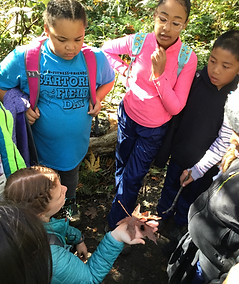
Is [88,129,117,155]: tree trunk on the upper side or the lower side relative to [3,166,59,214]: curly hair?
lower

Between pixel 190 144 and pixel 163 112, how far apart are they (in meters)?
0.38

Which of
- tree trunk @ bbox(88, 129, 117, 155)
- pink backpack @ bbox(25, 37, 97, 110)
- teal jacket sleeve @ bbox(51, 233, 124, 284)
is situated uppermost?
pink backpack @ bbox(25, 37, 97, 110)

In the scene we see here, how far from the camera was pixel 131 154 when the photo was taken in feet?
8.97

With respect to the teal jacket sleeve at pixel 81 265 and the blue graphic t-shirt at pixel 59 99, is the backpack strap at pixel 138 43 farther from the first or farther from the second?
the teal jacket sleeve at pixel 81 265

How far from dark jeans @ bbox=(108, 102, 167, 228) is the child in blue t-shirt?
1.28 ft

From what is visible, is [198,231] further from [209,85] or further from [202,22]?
[202,22]

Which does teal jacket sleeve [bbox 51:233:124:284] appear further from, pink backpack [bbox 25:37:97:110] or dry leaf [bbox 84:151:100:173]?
dry leaf [bbox 84:151:100:173]

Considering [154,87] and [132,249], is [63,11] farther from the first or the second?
[132,249]

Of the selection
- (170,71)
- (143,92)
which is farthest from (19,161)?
(170,71)

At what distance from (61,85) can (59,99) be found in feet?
0.39

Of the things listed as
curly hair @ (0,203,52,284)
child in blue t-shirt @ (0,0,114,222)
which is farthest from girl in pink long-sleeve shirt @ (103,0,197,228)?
curly hair @ (0,203,52,284)

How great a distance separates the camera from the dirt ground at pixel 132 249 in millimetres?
2764

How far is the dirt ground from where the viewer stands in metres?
2.76

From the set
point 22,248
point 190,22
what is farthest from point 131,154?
point 190,22
